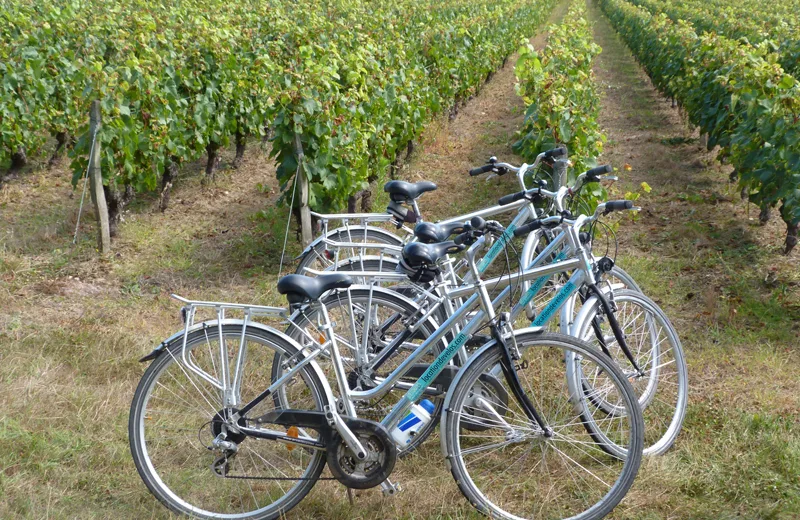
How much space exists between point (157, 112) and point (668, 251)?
4473 millimetres

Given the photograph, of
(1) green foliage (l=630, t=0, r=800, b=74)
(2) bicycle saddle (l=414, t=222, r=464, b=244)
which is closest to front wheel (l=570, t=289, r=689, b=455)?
(2) bicycle saddle (l=414, t=222, r=464, b=244)

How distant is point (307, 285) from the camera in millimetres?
2732

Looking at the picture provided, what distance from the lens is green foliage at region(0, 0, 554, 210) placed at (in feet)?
19.0

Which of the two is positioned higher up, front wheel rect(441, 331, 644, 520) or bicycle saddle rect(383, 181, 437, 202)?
bicycle saddle rect(383, 181, 437, 202)

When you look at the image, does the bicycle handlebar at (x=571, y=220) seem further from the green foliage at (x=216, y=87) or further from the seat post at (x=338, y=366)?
the green foliage at (x=216, y=87)

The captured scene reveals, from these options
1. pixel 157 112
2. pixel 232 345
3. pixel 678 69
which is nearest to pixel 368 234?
pixel 232 345

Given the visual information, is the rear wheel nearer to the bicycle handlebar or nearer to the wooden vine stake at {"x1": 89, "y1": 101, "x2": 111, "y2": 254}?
the bicycle handlebar

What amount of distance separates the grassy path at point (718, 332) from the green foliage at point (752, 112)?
450 mm

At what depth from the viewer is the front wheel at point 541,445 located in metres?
2.77

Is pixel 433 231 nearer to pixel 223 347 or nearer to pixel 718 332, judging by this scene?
pixel 223 347

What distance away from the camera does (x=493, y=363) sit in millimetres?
2773

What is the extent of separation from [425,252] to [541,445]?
35.6 inches

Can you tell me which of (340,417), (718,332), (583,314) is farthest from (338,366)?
(718,332)

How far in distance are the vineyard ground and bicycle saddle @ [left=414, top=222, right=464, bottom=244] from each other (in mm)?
1035
